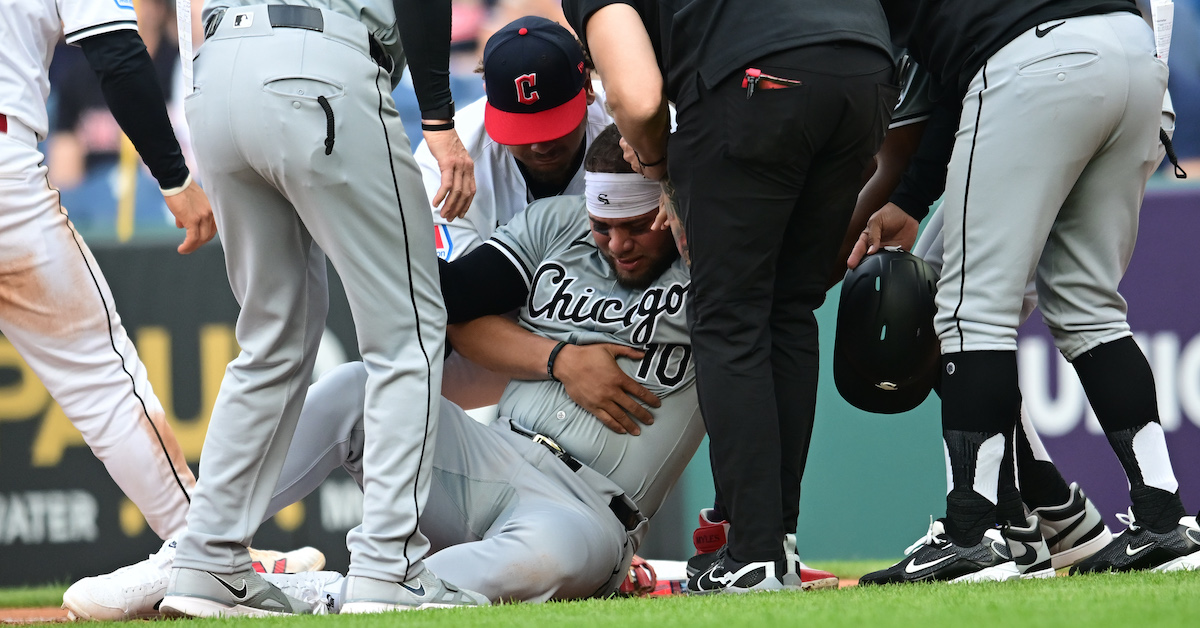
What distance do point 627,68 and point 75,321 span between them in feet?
4.96

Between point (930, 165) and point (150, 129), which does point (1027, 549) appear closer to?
point (930, 165)

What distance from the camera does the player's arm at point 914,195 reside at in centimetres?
276

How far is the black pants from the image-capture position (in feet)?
7.07

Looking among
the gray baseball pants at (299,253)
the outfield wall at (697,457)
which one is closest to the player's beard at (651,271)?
the gray baseball pants at (299,253)

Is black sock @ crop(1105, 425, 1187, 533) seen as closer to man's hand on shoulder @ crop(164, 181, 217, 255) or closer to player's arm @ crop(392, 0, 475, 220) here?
player's arm @ crop(392, 0, 475, 220)

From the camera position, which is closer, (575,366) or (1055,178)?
(1055,178)

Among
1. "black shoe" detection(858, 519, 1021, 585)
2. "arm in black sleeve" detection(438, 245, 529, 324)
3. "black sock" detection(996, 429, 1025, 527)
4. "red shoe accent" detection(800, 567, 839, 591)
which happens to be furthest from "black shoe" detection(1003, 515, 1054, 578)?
"arm in black sleeve" detection(438, 245, 529, 324)

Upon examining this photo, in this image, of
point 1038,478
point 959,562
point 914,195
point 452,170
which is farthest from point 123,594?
point 1038,478

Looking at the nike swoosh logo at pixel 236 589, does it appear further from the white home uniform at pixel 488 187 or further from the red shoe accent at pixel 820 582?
the white home uniform at pixel 488 187

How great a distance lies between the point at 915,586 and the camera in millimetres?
2150

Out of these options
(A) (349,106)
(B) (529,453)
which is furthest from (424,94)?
(B) (529,453)

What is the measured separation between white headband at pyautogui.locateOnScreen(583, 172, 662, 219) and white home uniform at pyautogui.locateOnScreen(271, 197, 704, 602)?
0.59 feet

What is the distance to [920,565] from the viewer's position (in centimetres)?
225

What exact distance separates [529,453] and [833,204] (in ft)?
3.17
